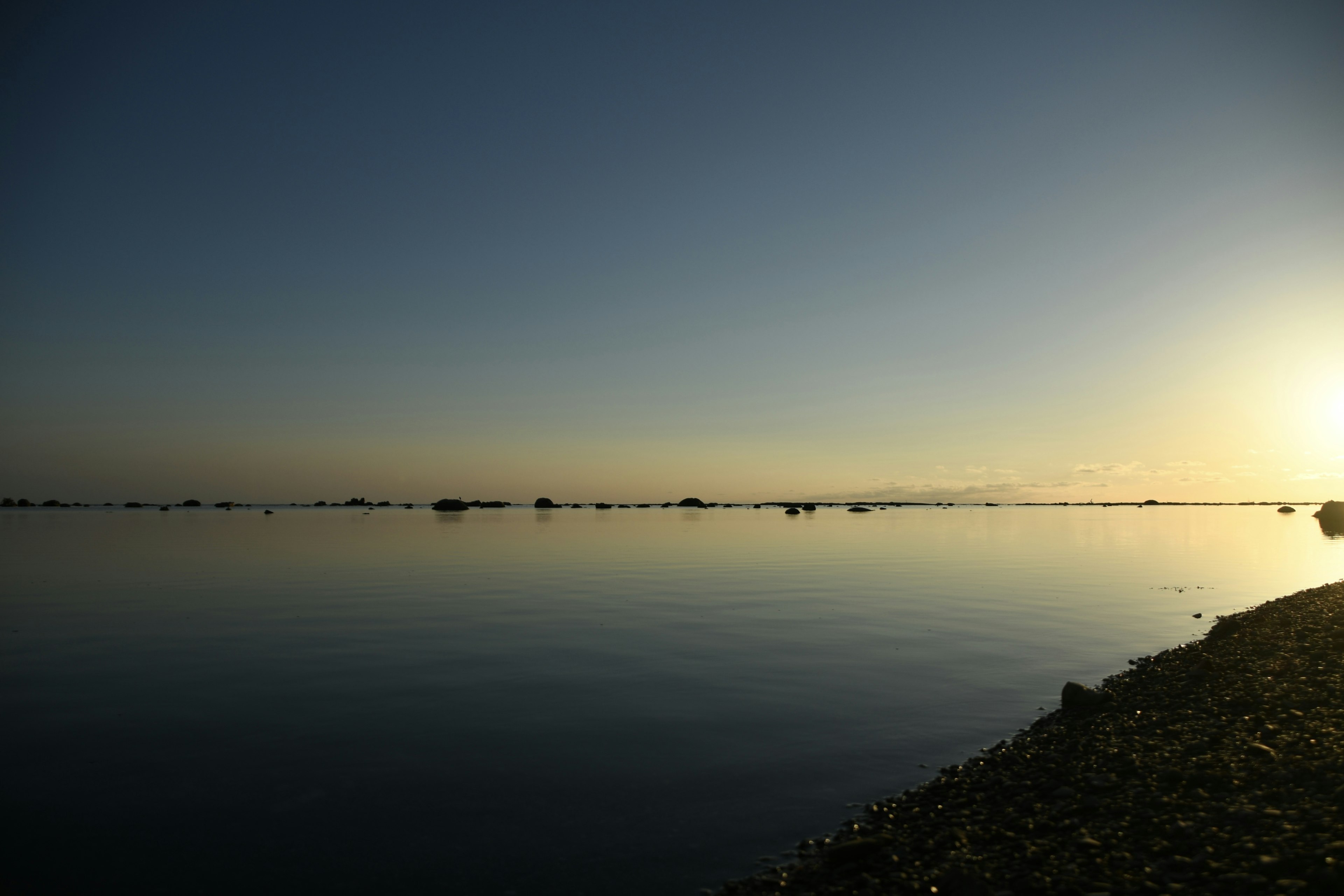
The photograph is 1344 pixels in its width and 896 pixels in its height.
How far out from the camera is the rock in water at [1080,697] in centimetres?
1653

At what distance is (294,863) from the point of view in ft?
32.2

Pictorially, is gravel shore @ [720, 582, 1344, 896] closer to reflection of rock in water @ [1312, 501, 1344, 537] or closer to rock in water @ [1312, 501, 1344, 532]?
reflection of rock in water @ [1312, 501, 1344, 537]

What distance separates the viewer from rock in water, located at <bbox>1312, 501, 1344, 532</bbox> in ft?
343

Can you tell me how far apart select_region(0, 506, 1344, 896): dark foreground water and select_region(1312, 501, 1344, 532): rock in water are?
83.4m

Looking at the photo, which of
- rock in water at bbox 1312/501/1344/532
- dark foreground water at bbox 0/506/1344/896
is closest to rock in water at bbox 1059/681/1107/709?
dark foreground water at bbox 0/506/1344/896

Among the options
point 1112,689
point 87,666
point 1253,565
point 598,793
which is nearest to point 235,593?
point 87,666

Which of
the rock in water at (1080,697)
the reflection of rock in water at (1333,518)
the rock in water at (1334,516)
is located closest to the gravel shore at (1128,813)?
the rock in water at (1080,697)

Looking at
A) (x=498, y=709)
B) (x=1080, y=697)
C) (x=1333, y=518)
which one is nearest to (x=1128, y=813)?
(x=1080, y=697)

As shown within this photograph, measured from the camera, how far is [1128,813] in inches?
401

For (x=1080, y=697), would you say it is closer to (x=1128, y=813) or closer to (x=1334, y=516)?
(x=1128, y=813)

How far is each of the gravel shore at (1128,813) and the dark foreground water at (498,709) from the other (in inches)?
42.0

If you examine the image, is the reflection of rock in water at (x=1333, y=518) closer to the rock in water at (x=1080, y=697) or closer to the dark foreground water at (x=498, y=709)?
the dark foreground water at (x=498, y=709)

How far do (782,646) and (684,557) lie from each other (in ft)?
113

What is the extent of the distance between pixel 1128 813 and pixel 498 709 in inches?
500
